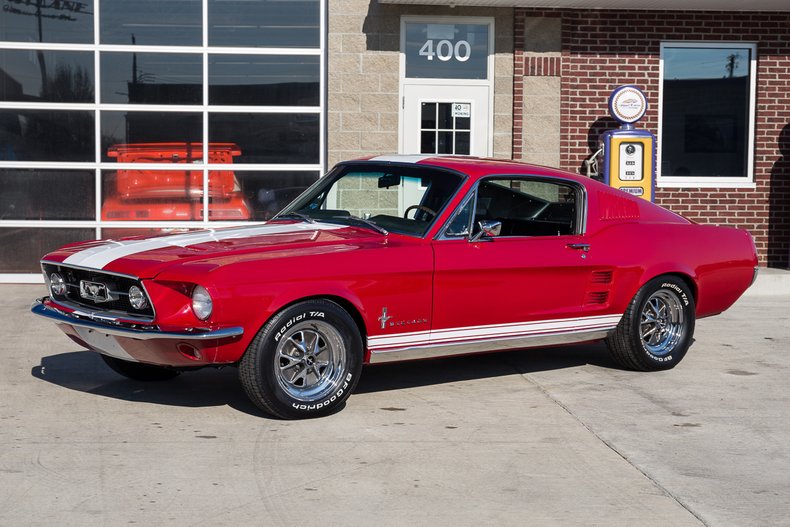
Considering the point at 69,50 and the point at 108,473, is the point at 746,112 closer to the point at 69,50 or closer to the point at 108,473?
the point at 69,50

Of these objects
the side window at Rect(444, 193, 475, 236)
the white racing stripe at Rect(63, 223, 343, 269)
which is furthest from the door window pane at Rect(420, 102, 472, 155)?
the side window at Rect(444, 193, 475, 236)

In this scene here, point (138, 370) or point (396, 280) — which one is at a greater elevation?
point (396, 280)

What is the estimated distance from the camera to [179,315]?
5.94 m

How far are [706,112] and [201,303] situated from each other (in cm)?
1009

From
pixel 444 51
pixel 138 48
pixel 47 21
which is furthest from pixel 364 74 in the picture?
pixel 47 21

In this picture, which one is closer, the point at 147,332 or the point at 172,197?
the point at 147,332

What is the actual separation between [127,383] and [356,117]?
6.82m

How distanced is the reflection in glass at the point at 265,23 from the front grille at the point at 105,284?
6.92 metres

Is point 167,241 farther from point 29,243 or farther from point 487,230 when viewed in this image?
point 29,243

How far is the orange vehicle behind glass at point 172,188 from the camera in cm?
1327

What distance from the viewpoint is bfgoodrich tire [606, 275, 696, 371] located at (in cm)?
783

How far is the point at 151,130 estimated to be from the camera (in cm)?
1323

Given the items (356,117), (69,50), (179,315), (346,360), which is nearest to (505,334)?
(346,360)

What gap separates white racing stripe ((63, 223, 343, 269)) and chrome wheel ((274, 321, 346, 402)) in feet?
2.84
